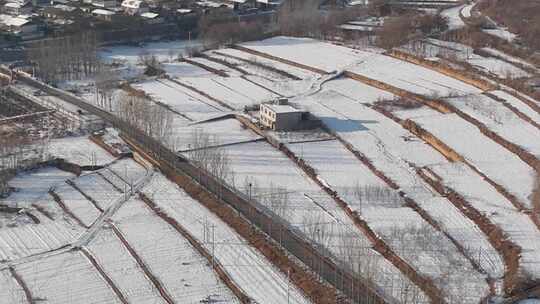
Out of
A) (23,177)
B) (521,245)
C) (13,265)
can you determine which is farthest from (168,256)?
(521,245)

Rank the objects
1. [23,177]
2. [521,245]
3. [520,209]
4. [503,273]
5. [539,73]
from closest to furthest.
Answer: [503,273], [521,245], [520,209], [23,177], [539,73]

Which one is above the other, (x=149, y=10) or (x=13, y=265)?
(x=149, y=10)

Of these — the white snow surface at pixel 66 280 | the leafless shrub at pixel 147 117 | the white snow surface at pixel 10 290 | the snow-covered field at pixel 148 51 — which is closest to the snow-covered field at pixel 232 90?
the leafless shrub at pixel 147 117

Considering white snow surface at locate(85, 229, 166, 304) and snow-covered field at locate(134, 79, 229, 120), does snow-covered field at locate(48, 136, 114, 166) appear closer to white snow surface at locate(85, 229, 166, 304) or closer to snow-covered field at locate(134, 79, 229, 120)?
snow-covered field at locate(134, 79, 229, 120)

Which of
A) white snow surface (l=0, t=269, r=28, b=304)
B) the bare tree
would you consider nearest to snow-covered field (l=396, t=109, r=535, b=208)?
the bare tree

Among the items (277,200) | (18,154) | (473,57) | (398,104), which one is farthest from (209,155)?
(473,57)

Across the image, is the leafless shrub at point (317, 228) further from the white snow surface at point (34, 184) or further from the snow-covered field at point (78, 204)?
the white snow surface at point (34, 184)

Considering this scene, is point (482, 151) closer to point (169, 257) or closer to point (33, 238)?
point (169, 257)

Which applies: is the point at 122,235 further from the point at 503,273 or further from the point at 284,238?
the point at 503,273
